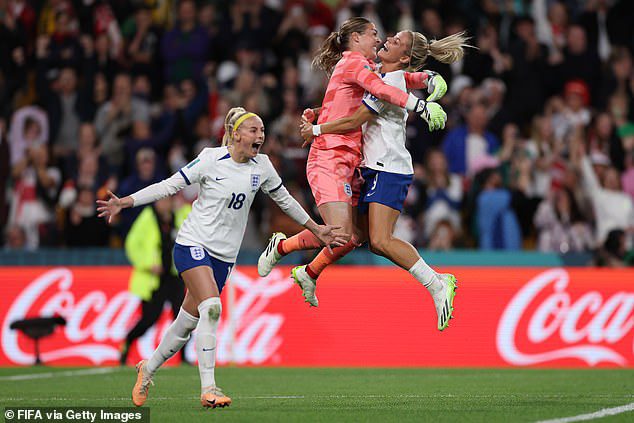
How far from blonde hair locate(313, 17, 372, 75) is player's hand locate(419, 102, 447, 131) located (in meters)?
1.17

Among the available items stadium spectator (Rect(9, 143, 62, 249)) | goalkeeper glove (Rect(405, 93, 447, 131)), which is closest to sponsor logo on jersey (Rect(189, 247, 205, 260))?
goalkeeper glove (Rect(405, 93, 447, 131))

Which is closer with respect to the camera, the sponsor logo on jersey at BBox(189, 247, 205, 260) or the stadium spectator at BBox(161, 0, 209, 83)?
the sponsor logo on jersey at BBox(189, 247, 205, 260)

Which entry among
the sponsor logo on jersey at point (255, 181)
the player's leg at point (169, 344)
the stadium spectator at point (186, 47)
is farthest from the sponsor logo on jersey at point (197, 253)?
the stadium spectator at point (186, 47)

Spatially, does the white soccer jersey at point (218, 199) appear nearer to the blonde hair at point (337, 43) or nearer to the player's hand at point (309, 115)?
the player's hand at point (309, 115)

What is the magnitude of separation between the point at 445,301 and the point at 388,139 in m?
1.46

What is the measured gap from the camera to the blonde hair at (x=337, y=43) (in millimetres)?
10828

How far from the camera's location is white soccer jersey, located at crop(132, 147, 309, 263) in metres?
9.89

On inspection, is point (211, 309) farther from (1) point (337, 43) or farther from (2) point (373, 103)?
(1) point (337, 43)

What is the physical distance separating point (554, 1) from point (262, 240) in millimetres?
7188

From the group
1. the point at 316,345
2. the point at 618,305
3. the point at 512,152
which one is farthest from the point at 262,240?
the point at 618,305

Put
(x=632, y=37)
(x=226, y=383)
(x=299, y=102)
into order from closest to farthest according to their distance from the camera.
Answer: (x=226, y=383) → (x=299, y=102) → (x=632, y=37)

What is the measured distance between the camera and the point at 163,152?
18516 mm

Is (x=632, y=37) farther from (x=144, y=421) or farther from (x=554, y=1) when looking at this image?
(x=144, y=421)

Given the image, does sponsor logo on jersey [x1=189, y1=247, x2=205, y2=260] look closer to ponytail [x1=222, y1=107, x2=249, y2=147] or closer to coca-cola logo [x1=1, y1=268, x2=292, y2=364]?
ponytail [x1=222, y1=107, x2=249, y2=147]
